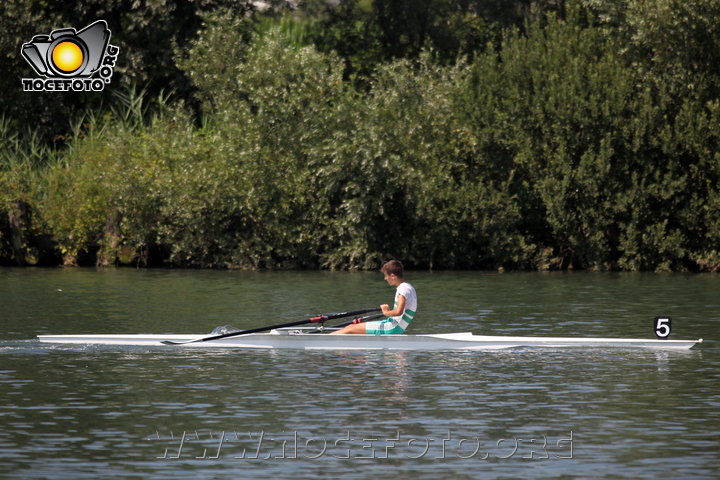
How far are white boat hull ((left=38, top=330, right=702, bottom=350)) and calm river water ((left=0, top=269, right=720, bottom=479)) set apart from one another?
0.23 meters

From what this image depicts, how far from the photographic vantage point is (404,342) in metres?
21.0

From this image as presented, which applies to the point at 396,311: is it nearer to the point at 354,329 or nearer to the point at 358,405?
the point at 354,329

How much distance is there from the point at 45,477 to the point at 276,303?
1954cm

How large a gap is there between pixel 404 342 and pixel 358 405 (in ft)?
18.0

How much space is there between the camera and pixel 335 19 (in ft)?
209

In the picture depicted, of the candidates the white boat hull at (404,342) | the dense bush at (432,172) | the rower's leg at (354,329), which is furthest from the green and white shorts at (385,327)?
the dense bush at (432,172)

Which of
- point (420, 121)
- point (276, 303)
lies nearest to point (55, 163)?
point (420, 121)

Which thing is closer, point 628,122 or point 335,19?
point 628,122

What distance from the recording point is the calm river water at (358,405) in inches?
487

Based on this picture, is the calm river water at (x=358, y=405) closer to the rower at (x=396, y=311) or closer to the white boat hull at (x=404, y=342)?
the white boat hull at (x=404, y=342)

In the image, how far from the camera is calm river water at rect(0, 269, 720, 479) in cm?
1237

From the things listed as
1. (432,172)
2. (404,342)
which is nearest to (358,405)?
(404,342)

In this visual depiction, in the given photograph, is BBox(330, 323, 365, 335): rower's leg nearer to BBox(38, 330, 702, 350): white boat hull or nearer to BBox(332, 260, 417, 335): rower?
BBox(332, 260, 417, 335): rower

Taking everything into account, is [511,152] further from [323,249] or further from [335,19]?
[335,19]
